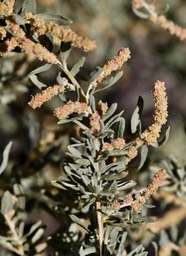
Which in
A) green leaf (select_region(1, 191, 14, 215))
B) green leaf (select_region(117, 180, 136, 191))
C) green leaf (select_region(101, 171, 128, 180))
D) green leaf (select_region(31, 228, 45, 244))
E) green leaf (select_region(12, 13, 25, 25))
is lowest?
green leaf (select_region(31, 228, 45, 244))

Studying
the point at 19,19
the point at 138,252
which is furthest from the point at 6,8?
the point at 138,252

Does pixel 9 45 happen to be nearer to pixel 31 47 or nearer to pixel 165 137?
pixel 31 47

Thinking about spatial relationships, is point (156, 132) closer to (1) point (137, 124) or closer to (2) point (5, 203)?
(1) point (137, 124)

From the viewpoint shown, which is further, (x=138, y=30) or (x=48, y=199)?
(x=138, y=30)

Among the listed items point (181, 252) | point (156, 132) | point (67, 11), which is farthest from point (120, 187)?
point (67, 11)

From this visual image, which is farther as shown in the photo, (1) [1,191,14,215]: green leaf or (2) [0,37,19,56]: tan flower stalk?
(1) [1,191,14,215]: green leaf

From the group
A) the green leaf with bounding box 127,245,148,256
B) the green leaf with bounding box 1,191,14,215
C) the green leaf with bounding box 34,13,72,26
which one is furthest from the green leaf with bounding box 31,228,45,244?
the green leaf with bounding box 34,13,72,26

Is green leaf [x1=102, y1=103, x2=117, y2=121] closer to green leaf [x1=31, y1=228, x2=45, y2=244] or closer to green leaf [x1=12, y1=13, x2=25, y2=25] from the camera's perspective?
green leaf [x1=12, y1=13, x2=25, y2=25]
